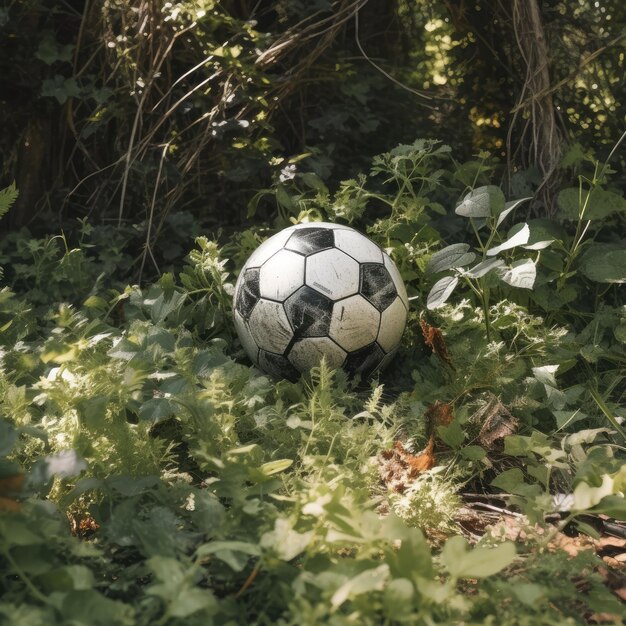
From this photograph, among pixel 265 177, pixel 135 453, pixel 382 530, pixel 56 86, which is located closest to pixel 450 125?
pixel 265 177

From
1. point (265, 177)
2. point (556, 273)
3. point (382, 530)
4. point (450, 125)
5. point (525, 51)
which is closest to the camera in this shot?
point (382, 530)

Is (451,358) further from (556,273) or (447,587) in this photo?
(447,587)

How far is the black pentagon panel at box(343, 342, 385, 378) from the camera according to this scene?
312cm

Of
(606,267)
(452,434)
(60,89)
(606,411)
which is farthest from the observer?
(60,89)

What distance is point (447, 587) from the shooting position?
4.97ft

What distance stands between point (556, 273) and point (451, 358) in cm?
81

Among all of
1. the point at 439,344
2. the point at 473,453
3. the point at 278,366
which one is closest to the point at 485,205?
the point at 439,344

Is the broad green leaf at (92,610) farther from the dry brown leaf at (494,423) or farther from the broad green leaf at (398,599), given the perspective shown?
the dry brown leaf at (494,423)

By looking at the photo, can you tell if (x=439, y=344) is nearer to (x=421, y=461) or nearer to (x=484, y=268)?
(x=484, y=268)

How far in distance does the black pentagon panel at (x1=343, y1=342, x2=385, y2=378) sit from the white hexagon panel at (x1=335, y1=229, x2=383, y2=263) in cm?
32

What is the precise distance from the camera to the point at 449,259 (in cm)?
327

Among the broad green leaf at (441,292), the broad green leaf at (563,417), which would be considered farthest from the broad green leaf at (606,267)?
the broad green leaf at (563,417)

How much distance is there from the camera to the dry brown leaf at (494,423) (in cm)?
259

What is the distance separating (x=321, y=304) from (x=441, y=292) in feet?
1.52
